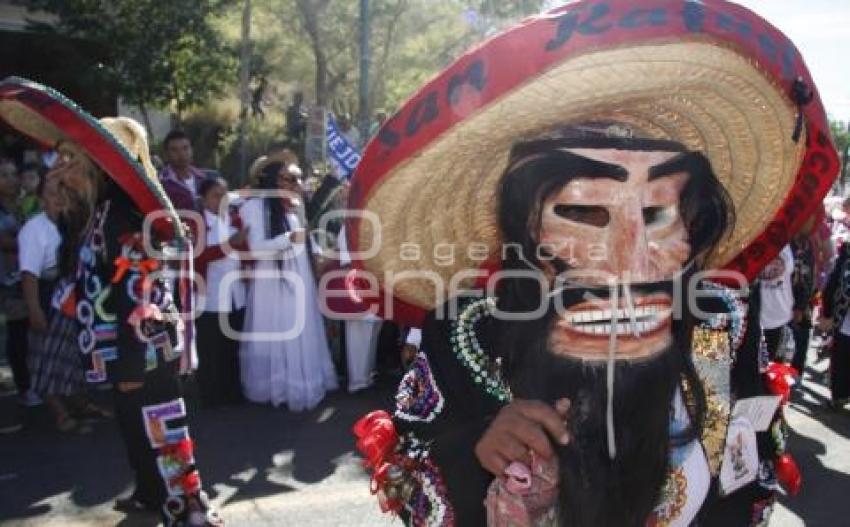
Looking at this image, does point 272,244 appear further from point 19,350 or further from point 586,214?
point 586,214

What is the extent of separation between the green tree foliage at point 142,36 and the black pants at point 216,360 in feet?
32.5

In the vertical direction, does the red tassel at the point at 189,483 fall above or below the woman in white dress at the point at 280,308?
below

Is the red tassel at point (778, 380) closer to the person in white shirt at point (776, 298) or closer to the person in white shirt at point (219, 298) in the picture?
the person in white shirt at point (776, 298)

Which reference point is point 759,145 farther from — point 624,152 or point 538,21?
point 538,21

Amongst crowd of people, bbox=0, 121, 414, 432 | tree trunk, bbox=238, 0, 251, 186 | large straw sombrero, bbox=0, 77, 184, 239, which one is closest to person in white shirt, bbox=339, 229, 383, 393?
crowd of people, bbox=0, 121, 414, 432

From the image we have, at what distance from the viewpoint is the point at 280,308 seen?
5613mm

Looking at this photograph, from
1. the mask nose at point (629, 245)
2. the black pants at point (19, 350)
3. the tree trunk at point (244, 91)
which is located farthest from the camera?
the tree trunk at point (244, 91)

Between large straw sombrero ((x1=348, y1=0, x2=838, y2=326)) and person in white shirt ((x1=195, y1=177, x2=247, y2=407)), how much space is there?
3896 millimetres

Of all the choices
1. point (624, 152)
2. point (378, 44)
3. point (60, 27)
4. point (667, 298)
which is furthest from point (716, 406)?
point (378, 44)

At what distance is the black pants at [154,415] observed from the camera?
10.9ft

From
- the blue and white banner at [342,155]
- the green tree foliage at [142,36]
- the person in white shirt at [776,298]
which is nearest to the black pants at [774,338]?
the person in white shirt at [776,298]

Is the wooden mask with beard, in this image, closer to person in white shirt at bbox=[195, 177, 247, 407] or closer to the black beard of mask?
the black beard of mask

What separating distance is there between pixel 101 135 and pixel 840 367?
522 cm

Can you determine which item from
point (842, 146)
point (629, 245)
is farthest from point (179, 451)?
point (842, 146)
